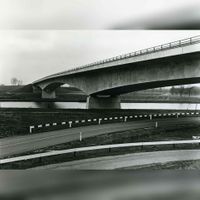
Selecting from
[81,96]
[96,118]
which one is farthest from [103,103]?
[96,118]

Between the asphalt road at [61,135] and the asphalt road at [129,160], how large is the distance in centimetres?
39

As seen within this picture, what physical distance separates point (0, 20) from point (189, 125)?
3366 millimetres

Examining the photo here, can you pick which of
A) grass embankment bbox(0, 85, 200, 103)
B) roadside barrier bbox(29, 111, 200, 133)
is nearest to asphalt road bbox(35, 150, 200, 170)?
roadside barrier bbox(29, 111, 200, 133)

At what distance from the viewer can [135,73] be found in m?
6.33

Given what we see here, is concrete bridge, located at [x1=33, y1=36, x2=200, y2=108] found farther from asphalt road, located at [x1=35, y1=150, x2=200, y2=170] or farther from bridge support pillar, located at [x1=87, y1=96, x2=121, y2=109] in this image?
asphalt road, located at [x1=35, y1=150, x2=200, y2=170]

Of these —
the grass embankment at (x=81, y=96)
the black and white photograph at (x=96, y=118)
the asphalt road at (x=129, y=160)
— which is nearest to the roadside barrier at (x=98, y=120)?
the black and white photograph at (x=96, y=118)

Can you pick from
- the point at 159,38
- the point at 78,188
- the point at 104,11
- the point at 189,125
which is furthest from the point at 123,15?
the point at 78,188

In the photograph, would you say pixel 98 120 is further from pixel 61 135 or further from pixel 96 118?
pixel 61 135

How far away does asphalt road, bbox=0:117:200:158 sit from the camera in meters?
4.11

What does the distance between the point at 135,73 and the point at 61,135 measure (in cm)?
276

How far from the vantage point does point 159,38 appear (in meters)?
4.39

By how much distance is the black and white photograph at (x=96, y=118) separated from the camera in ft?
12.6

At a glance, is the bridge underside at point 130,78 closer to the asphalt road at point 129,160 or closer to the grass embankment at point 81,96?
the grass embankment at point 81,96

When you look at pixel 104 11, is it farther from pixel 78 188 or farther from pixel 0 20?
pixel 78 188
